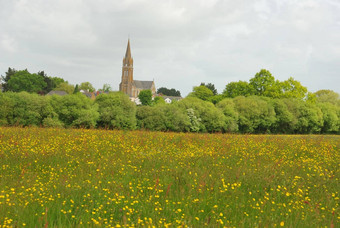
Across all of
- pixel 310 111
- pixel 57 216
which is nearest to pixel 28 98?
pixel 57 216

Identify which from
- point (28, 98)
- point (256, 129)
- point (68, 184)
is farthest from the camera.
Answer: point (256, 129)

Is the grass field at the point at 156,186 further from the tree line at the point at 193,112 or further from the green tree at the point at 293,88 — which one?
the green tree at the point at 293,88

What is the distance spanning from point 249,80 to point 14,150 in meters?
70.5

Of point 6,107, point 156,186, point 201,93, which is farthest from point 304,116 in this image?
point 156,186

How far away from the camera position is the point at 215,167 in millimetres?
8758

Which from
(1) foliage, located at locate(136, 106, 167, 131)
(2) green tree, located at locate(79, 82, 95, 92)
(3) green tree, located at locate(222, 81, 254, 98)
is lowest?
(1) foliage, located at locate(136, 106, 167, 131)

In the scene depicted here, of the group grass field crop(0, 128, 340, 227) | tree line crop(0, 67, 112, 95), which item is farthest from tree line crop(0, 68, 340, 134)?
tree line crop(0, 67, 112, 95)

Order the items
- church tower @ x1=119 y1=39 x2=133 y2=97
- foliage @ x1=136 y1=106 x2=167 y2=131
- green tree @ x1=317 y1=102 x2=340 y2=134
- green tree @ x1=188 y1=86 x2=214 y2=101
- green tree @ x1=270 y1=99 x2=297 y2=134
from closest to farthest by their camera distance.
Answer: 1. foliage @ x1=136 y1=106 x2=167 y2=131
2. green tree @ x1=270 y1=99 x2=297 y2=134
3. green tree @ x1=317 y1=102 x2=340 y2=134
4. green tree @ x1=188 y1=86 x2=214 y2=101
5. church tower @ x1=119 y1=39 x2=133 y2=97

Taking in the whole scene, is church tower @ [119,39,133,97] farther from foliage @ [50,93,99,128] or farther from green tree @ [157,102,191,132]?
foliage @ [50,93,99,128]

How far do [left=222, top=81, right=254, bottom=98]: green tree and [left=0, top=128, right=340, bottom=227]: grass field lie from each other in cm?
6262

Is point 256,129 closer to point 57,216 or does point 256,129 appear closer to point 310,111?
point 310,111

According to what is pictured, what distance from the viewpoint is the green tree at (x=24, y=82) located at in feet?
374

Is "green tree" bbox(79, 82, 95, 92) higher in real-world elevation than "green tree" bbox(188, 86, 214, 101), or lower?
higher

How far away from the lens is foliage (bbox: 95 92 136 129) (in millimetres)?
42312
